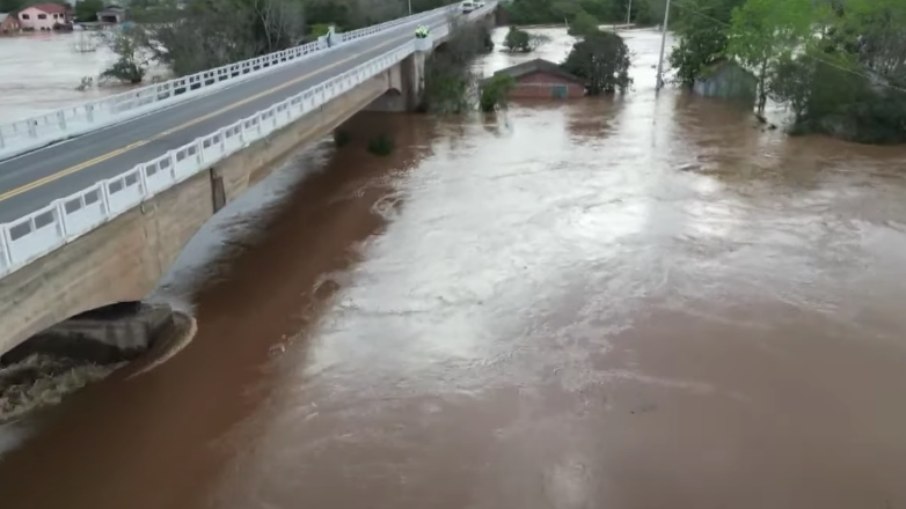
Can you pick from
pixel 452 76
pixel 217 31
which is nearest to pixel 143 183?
pixel 452 76

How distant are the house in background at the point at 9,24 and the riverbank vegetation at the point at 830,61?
11746 centimetres

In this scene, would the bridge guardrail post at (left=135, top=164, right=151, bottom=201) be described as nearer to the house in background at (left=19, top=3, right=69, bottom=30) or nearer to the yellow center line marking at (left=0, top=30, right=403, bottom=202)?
the yellow center line marking at (left=0, top=30, right=403, bottom=202)

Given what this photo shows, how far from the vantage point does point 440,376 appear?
17.6 m

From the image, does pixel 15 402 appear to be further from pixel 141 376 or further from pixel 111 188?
pixel 111 188

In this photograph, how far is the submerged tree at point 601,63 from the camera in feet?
191

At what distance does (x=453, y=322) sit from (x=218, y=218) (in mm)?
13365

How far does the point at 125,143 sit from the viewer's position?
2181cm

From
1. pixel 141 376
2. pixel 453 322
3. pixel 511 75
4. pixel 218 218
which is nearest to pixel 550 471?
pixel 453 322

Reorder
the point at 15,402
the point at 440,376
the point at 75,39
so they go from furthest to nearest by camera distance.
Answer: the point at 75,39
the point at 440,376
the point at 15,402

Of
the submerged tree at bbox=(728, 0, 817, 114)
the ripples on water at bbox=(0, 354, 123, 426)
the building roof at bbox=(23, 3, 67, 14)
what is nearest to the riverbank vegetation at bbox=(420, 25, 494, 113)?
the submerged tree at bbox=(728, 0, 817, 114)

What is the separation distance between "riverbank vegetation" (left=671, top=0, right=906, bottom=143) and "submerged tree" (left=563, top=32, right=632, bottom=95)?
7.70m

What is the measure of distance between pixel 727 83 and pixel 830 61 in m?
11.3

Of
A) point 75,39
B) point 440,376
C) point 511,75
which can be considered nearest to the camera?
point 440,376

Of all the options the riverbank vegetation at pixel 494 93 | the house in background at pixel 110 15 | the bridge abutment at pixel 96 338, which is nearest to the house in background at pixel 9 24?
the house in background at pixel 110 15
